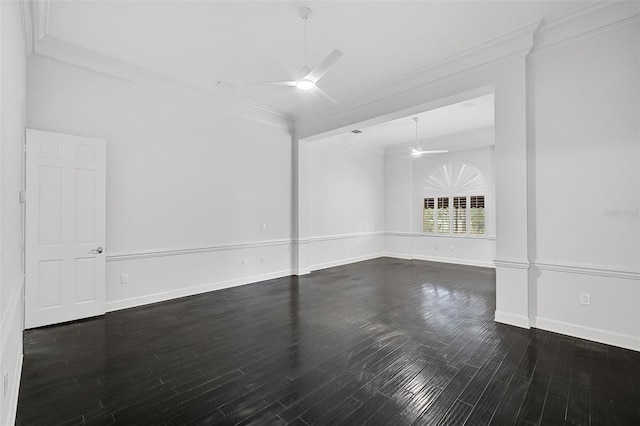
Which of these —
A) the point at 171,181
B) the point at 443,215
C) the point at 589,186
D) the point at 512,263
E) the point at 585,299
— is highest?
the point at 171,181

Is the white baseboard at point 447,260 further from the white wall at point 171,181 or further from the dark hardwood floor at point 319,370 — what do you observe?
the white wall at point 171,181

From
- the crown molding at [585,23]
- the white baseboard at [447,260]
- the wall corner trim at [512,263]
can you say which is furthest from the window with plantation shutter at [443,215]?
the crown molding at [585,23]

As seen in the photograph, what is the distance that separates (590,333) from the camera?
10.4 ft

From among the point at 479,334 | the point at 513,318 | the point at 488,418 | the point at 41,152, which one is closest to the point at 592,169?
the point at 513,318

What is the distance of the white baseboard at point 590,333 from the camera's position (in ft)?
9.71

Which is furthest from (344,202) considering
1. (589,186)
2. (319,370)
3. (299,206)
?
(319,370)

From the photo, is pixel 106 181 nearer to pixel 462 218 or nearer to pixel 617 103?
pixel 617 103

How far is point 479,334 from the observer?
3.35 metres

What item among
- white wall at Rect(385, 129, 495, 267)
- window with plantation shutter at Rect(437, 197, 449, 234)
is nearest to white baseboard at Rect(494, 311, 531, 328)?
white wall at Rect(385, 129, 495, 267)

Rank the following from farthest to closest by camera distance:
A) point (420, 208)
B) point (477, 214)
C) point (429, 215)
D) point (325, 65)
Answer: point (420, 208) → point (429, 215) → point (477, 214) → point (325, 65)

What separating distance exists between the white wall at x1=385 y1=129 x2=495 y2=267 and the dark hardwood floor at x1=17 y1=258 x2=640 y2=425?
3.89 m

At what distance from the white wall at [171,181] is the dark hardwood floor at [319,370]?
2.39ft

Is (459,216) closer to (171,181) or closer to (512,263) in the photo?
(512,263)

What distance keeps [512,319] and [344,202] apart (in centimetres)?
512
